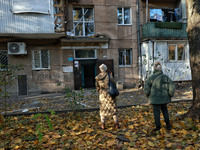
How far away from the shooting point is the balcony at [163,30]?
12172mm

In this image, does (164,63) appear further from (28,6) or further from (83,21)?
(28,6)

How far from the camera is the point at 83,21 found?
12.7 m

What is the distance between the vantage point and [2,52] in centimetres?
1168

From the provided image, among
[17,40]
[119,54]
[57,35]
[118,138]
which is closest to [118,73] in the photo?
[119,54]

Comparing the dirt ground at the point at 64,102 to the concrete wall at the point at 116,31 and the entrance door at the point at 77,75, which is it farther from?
the concrete wall at the point at 116,31

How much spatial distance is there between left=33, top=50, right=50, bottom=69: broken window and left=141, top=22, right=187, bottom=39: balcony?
746 centimetres

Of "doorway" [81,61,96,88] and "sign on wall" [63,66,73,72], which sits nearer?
"sign on wall" [63,66,73,72]

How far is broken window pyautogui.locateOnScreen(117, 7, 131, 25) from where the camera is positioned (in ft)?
43.1

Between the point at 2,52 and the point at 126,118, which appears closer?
the point at 126,118

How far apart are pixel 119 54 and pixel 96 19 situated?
320cm

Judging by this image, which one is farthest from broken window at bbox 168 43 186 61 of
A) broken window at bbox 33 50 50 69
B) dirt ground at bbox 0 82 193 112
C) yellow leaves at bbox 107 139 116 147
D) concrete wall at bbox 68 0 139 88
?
yellow leaves at bbox 107 139 116 147

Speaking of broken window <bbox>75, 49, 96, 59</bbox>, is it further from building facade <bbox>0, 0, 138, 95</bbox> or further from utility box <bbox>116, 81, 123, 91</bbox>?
utility box <bbox>116, 81, 123, 91</bbox>

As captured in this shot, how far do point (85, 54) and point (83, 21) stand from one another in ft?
8.38

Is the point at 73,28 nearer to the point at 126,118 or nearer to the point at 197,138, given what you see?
the point at 126,118
